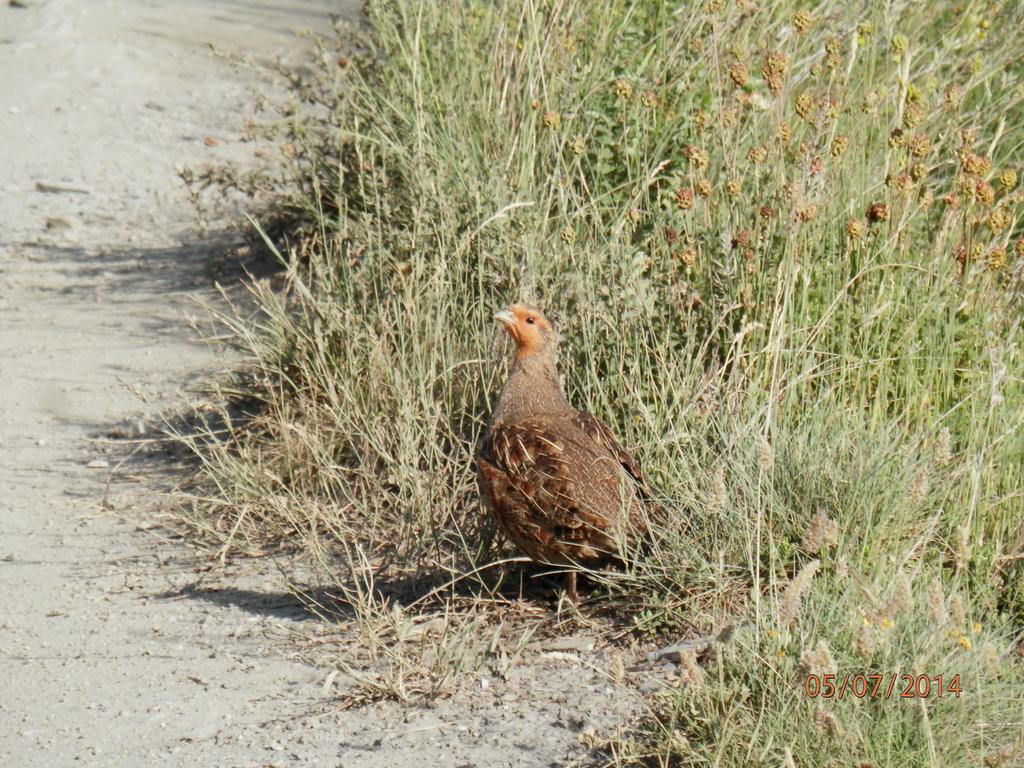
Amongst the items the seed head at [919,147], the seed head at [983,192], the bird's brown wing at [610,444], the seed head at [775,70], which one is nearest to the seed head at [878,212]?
the seed head at [919,147]

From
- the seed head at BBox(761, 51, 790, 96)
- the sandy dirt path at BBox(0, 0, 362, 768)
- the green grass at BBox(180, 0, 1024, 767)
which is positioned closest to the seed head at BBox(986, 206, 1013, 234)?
the green grass at BBox(180, 0, 1024, 767)

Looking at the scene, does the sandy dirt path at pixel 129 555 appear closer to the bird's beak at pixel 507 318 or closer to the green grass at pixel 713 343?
the green grass at pixel 713 343

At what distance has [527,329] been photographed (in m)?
4.78

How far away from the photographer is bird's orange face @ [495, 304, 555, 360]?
188 inches

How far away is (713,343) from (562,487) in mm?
1043

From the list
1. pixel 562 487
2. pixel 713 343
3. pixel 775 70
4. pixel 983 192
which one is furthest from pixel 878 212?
pixel 562 487

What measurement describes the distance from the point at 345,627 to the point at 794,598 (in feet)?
6.21

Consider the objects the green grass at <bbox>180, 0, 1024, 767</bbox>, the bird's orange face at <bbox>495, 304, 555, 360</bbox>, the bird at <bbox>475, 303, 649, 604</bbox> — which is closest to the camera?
the green grass at <bbox>180, 0, 1024, 767</bbox>

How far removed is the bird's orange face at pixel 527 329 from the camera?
4.78 meters

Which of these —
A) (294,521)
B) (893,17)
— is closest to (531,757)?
(294,521)

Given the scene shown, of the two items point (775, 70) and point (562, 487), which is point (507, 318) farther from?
point (775, 70)

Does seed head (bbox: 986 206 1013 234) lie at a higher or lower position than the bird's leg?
higher

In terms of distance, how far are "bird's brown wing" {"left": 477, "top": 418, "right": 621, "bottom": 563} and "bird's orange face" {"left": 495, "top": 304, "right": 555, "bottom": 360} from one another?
1.24 feet
